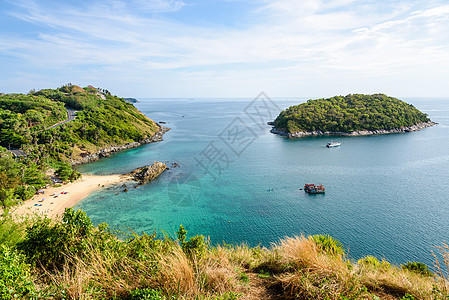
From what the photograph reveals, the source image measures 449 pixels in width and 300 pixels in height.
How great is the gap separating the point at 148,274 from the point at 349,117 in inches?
4012

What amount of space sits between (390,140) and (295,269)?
84968mm

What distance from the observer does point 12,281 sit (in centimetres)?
470

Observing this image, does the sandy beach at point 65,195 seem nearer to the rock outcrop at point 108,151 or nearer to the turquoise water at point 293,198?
the turquoise water at point 293,198

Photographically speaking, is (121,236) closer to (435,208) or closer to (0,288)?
(0,288)

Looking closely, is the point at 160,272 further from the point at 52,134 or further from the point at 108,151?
the point at 108,151

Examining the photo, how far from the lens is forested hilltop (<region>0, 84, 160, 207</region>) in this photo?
33081mm

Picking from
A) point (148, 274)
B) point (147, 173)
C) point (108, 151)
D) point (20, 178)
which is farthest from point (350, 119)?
point (148, 274)

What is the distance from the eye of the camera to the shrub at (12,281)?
4.44 m

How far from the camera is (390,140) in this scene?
74.6m

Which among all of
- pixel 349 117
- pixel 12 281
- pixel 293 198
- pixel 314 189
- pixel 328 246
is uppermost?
pixel 349 117

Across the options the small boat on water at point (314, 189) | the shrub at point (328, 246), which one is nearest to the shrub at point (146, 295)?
the shrub at point (328, 246)

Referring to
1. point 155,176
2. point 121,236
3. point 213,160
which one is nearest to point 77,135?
point 155,176

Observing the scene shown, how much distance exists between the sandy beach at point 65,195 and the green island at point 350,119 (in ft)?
204

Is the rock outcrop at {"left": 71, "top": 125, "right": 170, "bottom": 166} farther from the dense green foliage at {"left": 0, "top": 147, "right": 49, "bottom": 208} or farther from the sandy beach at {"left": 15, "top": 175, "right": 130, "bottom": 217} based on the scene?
the dense green foliage at {"left": 0, "top": 147, "right": 49, "bottom": 208}
